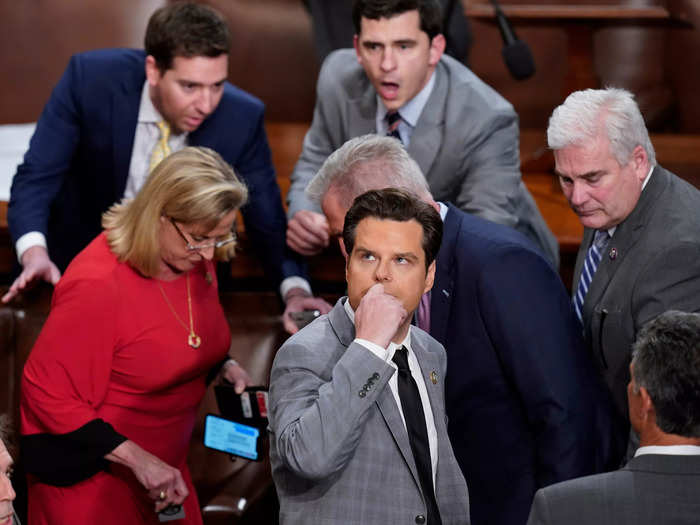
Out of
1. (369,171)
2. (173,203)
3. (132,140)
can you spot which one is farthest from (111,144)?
(369,171)

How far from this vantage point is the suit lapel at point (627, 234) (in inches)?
101

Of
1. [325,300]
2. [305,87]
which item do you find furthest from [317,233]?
[305,87]

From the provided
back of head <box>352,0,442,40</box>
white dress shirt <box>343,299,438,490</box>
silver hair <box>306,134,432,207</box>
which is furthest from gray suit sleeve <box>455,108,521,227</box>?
white dress shirt <box>343,299,438,490</box>

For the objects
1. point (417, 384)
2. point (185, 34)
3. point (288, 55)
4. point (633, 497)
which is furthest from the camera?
point (288, 55)

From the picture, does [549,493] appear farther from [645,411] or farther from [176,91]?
[176,91]

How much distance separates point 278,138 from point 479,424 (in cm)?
→ 313

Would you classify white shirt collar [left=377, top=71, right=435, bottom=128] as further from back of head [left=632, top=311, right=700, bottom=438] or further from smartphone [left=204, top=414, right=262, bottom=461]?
back of head [left=632, top=311, right=700, bottom=438]

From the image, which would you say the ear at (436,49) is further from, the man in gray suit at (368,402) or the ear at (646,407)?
the ear at (646,407)

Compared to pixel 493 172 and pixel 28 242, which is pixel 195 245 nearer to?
pixel 28 242

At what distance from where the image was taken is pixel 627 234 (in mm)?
2588

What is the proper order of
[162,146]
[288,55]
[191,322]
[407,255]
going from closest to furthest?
[407,255], [191,322], [162,146], [288,55]

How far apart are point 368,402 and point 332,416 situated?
0.20ft

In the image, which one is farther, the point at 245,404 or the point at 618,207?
the point at 245,404

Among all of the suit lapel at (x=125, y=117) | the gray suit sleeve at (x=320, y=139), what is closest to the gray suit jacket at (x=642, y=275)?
the gray suit sleeve at (x=320, y=139)
